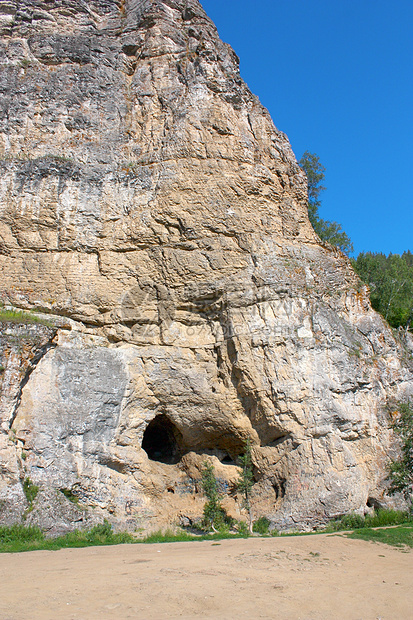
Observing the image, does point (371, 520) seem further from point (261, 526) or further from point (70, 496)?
point (70, 496)

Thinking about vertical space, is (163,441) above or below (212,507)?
above

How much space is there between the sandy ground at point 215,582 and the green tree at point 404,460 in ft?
8.16

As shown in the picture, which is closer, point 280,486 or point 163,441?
point 280,486

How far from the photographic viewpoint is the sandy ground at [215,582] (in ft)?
19.9

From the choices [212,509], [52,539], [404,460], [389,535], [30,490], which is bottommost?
[52,539]

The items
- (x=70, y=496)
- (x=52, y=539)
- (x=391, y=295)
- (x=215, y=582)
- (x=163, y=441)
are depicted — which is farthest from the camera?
(x=391, y=295)

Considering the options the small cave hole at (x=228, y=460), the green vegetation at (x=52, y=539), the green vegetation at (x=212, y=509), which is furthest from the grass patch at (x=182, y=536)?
the small cave hole at (x=228, y=460)

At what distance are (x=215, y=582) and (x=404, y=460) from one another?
6956 millimetres

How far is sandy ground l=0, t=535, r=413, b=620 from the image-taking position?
6.07 meters

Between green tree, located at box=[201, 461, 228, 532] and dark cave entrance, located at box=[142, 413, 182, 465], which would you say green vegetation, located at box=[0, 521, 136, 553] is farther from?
dark cave entrance, located at box=[142, 413, 182, 465]

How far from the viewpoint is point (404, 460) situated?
1212 centimetres

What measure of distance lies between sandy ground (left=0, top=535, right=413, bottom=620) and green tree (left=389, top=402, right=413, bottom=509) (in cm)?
249

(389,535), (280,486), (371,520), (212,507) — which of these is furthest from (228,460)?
(389,535)

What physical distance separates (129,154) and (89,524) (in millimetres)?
A: 10884
